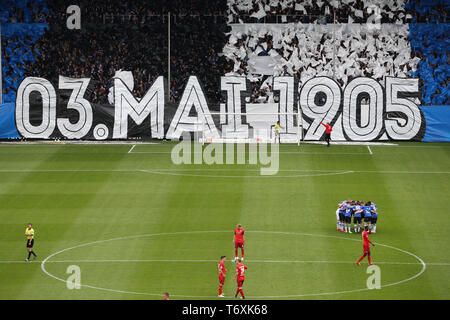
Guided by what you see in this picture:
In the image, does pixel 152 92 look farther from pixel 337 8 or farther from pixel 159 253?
pixel 159 253

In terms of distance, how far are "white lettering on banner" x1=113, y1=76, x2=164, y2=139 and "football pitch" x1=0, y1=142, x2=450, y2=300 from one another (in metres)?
1.55

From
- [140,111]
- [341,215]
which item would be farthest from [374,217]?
[140,111]

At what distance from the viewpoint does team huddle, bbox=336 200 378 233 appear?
25.3m

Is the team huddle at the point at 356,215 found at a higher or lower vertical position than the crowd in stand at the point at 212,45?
lower

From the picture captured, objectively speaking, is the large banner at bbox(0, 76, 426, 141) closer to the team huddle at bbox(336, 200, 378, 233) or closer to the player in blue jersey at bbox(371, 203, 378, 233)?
the team huddle at bbox(336, 200, 378, 233)

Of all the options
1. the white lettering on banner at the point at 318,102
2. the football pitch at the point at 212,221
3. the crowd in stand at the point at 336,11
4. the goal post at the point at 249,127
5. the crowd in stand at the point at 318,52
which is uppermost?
the crowd in stand at the point at 336,11

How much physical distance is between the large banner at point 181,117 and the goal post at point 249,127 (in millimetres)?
57

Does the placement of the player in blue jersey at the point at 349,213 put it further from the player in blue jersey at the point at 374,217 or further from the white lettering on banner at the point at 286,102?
the white lettering on banner at the point at 286,102

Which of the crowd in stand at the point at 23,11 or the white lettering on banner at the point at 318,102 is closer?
the white lettering on banner at the point at 318,102

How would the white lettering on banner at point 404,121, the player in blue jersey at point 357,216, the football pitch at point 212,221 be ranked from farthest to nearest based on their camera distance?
the white lettering on banner at point 404,121
the player in blue jersey at point 357,216
the football pitch at point 212,221

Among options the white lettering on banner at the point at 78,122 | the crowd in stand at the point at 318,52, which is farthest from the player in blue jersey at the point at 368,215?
the crowd in stand at the point at 318,52

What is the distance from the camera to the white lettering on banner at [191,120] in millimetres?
43531

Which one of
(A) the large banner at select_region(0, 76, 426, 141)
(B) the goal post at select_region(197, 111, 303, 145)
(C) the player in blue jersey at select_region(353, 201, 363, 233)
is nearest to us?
(C) the player in blue jersey at select_region(353, 201, 363, 233)

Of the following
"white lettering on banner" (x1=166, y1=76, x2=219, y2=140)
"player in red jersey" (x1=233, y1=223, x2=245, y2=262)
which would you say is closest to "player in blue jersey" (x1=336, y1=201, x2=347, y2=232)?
"player in red jersey" (x1=233, y1=223, x2=245, y2=262)
